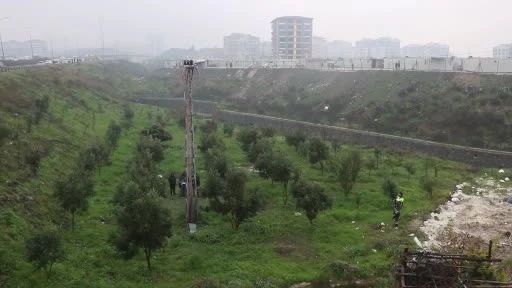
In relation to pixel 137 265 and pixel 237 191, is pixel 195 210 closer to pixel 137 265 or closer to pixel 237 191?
pixel 237 191

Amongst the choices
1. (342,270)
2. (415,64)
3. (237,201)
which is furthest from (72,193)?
(415,64)

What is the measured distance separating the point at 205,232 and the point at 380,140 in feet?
88.3

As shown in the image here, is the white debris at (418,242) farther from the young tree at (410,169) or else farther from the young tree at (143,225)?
the young tree at (410,169)

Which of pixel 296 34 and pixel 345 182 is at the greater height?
pixel 296 34

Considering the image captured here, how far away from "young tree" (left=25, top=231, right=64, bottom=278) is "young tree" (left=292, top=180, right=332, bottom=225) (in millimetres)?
10298

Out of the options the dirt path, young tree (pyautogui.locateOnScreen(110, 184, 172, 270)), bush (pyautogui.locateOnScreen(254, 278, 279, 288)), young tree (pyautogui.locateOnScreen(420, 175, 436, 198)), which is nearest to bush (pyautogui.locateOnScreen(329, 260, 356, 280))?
bush (pyautogui.locateOnScreen(254, 278, 279, 288))

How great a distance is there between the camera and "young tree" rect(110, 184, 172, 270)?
1639 cm

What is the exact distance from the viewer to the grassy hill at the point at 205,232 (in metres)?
16.9

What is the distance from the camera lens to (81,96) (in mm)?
56562

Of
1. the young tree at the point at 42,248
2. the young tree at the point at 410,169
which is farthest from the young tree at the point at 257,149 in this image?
the young tree at the point at 42,248

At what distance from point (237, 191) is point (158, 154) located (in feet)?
39.7

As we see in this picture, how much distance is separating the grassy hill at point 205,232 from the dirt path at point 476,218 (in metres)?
0.89

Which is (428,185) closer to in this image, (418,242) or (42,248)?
(418,242)

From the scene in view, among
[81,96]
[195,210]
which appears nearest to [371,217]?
[195,210]
